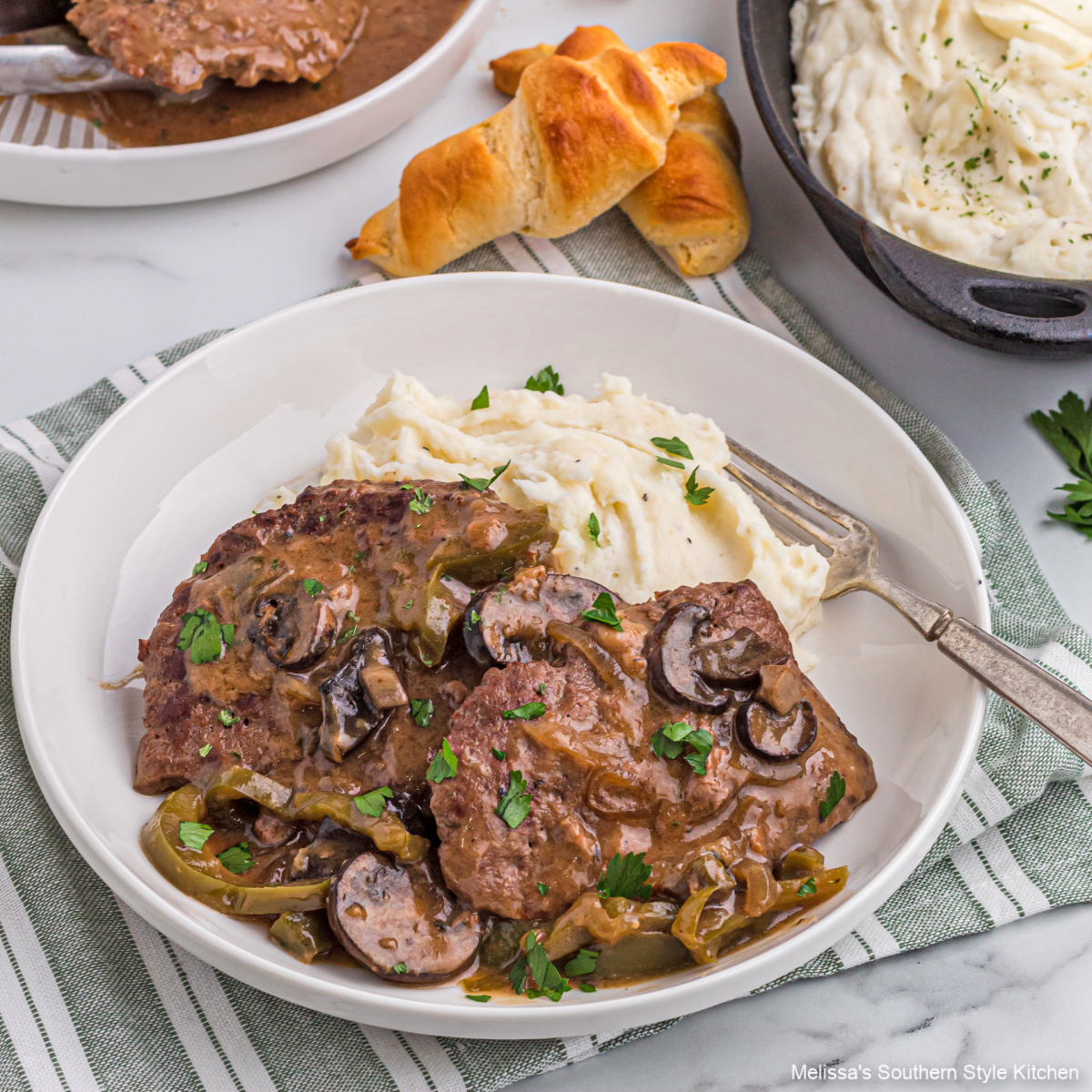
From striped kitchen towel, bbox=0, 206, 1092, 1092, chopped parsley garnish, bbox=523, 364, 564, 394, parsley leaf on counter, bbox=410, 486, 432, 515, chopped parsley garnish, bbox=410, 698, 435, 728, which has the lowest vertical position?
striped kitchen towel, bbox=0, 206, 1092, 1092

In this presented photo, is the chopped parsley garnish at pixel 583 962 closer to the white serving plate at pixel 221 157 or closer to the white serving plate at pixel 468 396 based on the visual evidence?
the white serving plate at pixel 468 396

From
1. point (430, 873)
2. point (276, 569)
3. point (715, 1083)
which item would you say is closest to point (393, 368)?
point (276, 569)

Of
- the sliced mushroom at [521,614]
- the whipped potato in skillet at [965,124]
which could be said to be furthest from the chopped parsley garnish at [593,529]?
the whipped potato in skillet at [965,124]

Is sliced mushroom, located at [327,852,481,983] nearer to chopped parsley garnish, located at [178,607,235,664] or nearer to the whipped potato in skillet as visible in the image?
chopped parsley garnish, located at [178,607,235,664]

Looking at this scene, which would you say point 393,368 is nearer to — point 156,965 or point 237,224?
point 237,224

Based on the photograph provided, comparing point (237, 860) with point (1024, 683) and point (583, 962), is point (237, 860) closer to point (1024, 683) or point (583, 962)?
point (583, 962)

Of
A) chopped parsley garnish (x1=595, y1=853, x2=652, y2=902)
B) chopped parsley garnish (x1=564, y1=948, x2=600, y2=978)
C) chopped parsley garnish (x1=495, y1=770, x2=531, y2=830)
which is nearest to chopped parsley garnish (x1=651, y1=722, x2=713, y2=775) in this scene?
chopped parsley garnish (x1=595, y1=853, x2=652, y2=902)
